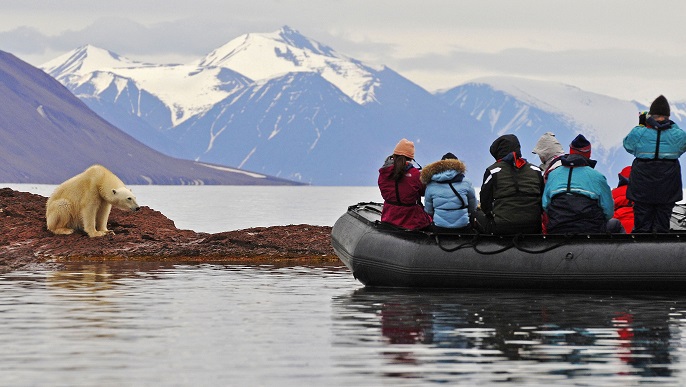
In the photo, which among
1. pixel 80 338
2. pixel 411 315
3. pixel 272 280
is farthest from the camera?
pixel 272 280

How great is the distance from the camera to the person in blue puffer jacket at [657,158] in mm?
17062

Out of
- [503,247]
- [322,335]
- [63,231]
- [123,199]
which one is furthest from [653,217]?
[63,231]

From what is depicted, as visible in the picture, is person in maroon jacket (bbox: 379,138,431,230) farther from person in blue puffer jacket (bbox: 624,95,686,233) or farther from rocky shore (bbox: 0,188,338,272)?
rocky shore (bbox: 0,188,338,272)

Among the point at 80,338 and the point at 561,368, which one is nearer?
the point at 561,368

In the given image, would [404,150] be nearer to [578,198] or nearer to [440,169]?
[440,169]

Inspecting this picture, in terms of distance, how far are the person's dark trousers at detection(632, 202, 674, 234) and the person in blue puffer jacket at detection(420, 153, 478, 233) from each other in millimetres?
2378

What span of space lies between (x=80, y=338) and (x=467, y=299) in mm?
6064

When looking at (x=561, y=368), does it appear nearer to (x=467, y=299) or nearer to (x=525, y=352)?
(x=525, y=352)

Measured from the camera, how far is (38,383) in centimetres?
962

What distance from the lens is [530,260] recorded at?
17.3 metres

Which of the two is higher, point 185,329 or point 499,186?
point 499,186

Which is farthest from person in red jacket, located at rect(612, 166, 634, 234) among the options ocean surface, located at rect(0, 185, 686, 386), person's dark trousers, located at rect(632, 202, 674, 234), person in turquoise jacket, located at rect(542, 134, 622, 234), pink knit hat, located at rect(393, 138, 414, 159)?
pink knit hat, located at rect(393, 138, 414, 159)

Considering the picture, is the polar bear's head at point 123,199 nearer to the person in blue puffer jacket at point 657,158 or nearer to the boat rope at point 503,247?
the boat rope at point 503,247

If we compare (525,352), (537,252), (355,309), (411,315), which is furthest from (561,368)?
(537,252)
